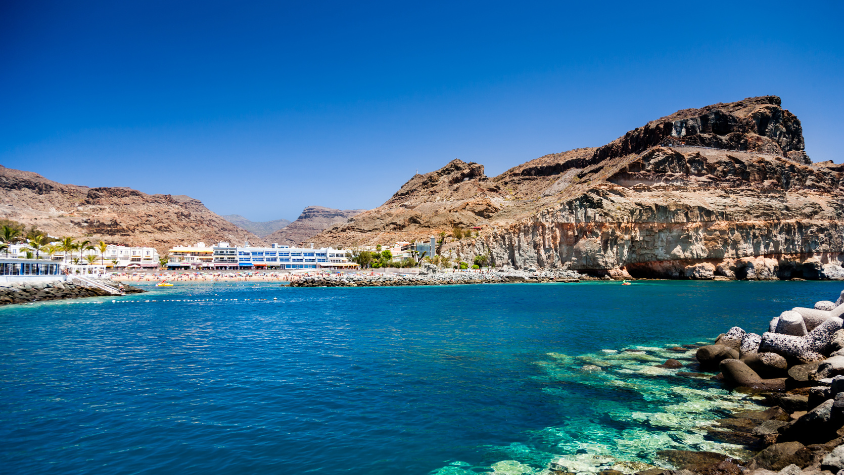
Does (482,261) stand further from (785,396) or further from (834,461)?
(834,461)

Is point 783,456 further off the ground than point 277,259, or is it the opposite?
point 277,259

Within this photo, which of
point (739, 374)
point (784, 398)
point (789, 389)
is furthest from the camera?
point (739, 374)

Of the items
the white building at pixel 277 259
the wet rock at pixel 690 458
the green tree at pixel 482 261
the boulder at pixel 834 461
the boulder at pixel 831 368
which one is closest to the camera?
the boulder at pixel 834 461

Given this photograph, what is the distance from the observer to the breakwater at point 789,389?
7.81 m

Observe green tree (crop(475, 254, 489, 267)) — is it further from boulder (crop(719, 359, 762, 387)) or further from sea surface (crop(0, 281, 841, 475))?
boulder (crop(719, 359, 762, 387))

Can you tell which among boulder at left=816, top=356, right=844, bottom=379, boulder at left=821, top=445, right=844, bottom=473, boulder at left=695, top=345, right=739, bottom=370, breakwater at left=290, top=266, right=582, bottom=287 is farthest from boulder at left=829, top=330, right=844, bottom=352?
breakwater at left=290, top=266, right=582, bottom=287

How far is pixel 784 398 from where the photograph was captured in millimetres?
Result: 10914

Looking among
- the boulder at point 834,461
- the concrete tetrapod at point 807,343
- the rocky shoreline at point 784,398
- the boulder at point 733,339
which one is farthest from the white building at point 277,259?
the boulder at point 834,461

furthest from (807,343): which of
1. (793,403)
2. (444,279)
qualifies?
(444,279)

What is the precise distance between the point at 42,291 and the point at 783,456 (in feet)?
186

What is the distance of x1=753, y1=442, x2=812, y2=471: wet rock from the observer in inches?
300

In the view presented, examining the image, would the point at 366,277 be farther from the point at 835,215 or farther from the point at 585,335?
the point at 835,215

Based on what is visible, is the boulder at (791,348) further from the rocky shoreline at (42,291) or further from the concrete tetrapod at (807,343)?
the rocky shoreline at (42,291)

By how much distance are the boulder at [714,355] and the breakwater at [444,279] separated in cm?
5875
